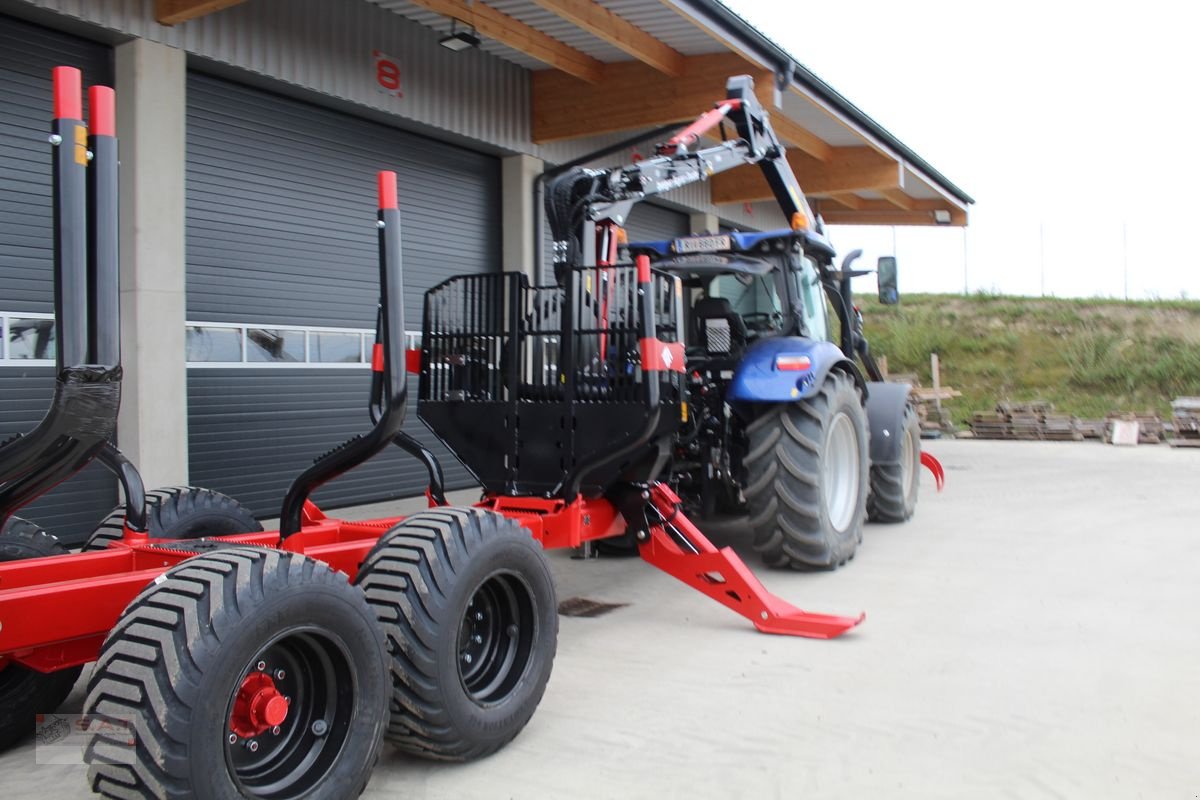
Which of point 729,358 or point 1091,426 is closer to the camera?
point 729,358

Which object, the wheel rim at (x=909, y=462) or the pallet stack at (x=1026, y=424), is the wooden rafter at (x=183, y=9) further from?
the pallet stack at (x=1026, y=424)

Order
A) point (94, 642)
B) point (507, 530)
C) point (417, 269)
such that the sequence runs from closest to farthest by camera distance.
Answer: point (94, 642) < point (507, 530) < point (417, 269)

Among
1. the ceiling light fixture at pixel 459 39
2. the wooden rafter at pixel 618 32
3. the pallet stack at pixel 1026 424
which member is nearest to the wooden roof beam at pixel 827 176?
the wooden rafter at pixel 618 32

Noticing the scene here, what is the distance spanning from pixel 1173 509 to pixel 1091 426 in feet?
32.5

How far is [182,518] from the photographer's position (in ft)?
15.4

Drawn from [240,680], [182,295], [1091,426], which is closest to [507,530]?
[240,680]

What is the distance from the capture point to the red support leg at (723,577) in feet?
16.8

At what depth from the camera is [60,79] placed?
2586 millimetres

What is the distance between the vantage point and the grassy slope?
2239 cm

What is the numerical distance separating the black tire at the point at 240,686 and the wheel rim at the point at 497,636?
0.64 meters

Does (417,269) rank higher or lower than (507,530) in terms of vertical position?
higher

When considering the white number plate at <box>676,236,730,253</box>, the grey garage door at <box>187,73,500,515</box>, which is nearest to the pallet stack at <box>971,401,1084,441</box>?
the grey garage door at <box>187,73,500,515</box>

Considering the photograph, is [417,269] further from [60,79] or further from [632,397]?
[60,79]

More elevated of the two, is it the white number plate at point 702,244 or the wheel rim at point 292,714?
the white number plate at point 702,244
